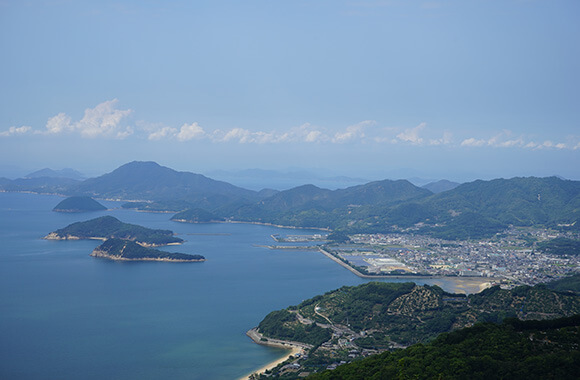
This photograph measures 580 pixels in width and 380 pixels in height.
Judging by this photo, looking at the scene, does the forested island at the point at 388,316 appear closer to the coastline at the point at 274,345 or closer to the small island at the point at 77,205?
the coastline at the point at 274,345

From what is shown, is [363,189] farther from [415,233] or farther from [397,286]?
[397,286]

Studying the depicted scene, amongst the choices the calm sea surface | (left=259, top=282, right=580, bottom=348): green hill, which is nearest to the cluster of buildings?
the calm sea surface

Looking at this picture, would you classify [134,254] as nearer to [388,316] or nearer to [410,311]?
[388,316]

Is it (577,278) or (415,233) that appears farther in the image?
(415,233)

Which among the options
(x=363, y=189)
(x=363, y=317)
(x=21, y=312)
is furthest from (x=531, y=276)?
(x=363, y=189)

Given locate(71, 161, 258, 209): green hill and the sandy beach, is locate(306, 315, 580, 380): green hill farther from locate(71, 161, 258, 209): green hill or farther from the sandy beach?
locate(71, 161, 258, 209): green hill
